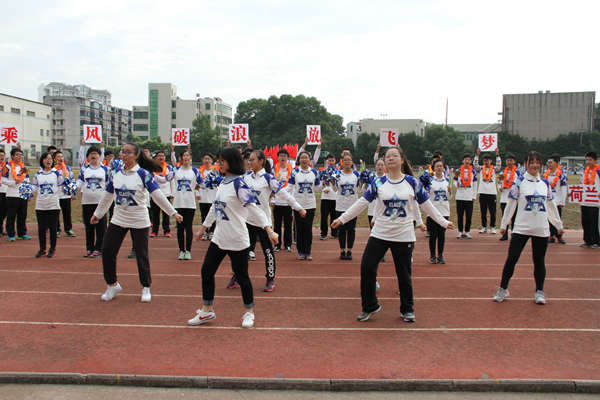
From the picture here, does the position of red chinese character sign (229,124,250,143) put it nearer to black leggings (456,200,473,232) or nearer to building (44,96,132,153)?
black leggings (456,200,473,232)

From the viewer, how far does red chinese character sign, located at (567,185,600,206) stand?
34.8ft

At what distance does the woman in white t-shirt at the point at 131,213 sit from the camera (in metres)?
5.91

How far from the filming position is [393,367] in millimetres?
4027

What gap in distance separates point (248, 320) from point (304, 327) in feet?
2.11

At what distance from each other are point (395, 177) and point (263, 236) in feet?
7.38

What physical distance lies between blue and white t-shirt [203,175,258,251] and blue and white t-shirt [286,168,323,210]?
4350 millimetres

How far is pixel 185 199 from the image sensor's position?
9062 millimetres

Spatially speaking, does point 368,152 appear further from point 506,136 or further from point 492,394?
point 492,394

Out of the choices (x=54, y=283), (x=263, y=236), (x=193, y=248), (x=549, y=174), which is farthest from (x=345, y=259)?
(x=549, y=174)

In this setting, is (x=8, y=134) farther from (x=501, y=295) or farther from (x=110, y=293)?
(x=501, y=295)

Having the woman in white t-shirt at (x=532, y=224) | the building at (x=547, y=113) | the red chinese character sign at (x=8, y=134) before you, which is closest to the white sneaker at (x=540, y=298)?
the woman in white t-shirt at (x=532, y=224)

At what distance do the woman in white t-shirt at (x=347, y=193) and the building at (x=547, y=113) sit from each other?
2710 inches

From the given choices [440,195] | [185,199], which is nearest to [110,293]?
[185,199]

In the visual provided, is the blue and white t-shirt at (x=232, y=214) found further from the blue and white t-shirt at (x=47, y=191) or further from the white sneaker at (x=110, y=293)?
the blue and white t-shirt at (x=47, y=191)
